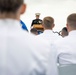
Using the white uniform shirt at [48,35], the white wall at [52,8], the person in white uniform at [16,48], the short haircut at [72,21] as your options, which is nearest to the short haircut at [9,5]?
the person in white uniform at [16,48]

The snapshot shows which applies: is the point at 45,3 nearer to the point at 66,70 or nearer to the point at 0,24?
the point at 66,70

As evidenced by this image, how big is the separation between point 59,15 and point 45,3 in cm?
78

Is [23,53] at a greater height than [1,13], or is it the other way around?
[1,13]

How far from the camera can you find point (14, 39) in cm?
103

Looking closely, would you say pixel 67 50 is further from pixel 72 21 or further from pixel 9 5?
pixel 9 5

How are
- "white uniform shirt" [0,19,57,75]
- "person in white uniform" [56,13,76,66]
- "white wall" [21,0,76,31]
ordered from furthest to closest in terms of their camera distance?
"white wall" [21,0,76,31] < "person in white uniform" [56,13,76,66] < "white uniform shirt" [0,19,57,75]

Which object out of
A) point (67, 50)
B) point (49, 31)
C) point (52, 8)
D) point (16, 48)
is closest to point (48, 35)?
point (49, 31)

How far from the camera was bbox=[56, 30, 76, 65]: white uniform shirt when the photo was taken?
7.54ft

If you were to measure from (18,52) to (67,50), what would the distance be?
1323mm

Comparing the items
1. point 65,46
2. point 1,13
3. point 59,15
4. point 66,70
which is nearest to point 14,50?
point 1,13

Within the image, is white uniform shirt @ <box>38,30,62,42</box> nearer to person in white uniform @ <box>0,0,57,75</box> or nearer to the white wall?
person in white uniform @ <box>0,0,57,75</box>

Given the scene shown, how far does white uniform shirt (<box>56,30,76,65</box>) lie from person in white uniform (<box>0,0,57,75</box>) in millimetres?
1237

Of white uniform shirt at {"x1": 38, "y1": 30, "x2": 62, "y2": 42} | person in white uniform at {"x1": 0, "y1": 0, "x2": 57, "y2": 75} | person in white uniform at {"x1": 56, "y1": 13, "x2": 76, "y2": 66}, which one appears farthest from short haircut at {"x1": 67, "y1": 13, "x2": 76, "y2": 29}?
person in white uniform at {"x1": 0, "y1": 0, "x2": 57, "y2": 75}

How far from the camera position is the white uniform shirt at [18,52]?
102cm
